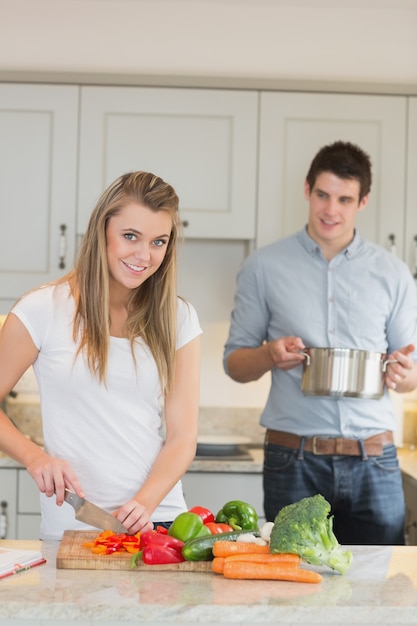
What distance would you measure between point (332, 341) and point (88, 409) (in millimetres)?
1124

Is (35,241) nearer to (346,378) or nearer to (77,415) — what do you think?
(346,378)

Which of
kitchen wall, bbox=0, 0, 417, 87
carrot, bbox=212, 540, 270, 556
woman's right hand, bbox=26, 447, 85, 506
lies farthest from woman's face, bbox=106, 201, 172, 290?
kitchen wall, bbox=0, 0, 417, 87

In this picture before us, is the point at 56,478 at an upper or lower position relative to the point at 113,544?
upper

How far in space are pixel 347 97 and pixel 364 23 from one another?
480 mm

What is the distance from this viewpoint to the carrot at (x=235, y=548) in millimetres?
1744

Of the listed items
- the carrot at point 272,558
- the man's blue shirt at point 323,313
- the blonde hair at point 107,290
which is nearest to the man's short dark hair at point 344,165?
the man's blue shirt at point 323,313

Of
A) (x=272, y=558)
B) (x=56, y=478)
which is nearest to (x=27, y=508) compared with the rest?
(x=56, y=478)

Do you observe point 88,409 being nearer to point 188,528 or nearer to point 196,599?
point 188,528

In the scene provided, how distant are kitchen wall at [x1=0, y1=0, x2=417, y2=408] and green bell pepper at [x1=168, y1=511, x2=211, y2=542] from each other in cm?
227

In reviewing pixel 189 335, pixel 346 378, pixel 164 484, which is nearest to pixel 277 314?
pixel 346 378

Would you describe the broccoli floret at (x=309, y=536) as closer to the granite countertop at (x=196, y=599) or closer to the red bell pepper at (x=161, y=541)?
the granite countertop at (x=196, y=599)

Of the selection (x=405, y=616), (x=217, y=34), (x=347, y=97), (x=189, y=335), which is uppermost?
(x=217, y=34)

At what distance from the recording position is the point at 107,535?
6.13ft

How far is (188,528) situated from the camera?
183 cm
